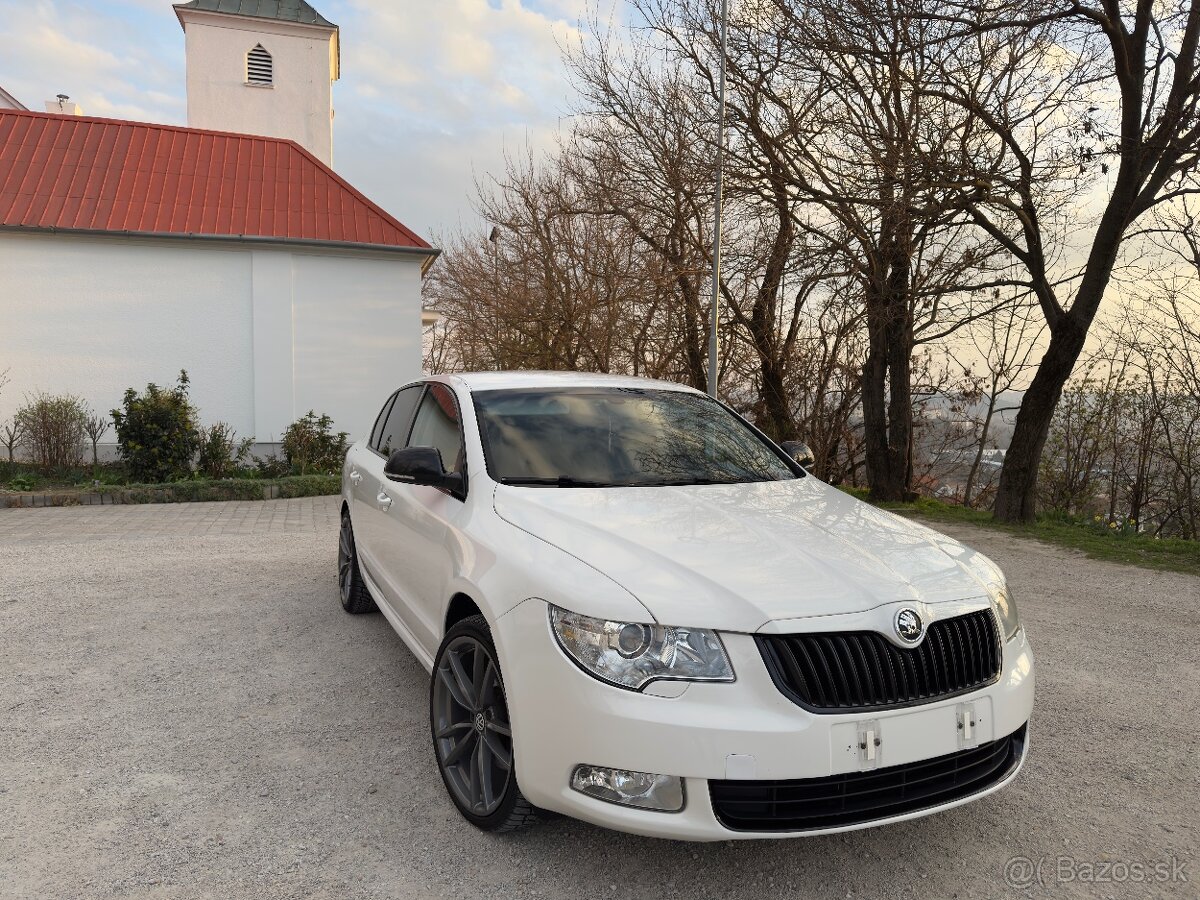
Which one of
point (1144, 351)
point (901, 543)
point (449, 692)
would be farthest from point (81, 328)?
point (1144, 351)

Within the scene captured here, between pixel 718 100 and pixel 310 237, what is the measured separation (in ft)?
25.3

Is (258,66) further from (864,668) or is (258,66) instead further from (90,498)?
(864,668)

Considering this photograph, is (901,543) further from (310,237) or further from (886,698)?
(310,237)

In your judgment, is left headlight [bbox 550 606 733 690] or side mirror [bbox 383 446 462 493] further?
side mirror [bbox 383 446 462 493]

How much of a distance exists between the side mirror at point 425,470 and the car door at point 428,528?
5cm

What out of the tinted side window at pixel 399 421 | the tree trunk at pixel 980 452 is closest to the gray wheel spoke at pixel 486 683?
the tinted side window at pixel 399 421

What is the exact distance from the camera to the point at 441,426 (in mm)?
4227

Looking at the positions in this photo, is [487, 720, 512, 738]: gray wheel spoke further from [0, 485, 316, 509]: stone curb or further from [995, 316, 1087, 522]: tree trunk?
[0, 485, 316, 509]: stone curb

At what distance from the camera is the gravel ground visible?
8.80 ft

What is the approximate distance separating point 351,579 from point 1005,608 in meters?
4.17

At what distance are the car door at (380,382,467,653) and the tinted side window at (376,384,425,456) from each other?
0.62ft

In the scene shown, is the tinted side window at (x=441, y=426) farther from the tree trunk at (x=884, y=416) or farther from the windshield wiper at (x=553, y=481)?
the tree trunk at (x=884, y=416)

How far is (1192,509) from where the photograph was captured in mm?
13211

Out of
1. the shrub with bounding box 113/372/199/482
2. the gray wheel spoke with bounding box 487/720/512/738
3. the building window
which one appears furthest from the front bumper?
the building window
